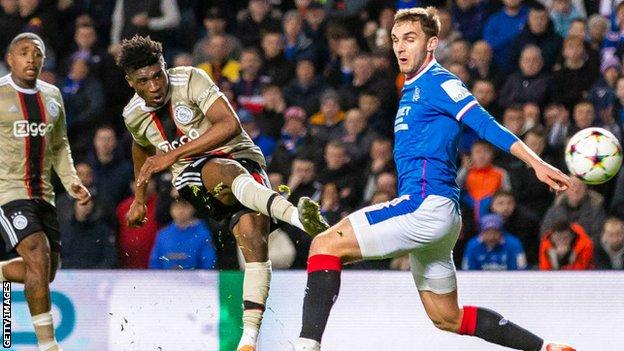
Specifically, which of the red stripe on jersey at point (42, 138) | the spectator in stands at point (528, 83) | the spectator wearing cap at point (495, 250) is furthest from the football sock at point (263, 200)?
the spectator in stands at point (528, 83)

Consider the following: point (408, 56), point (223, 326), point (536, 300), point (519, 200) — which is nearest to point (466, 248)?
point (519, 200)

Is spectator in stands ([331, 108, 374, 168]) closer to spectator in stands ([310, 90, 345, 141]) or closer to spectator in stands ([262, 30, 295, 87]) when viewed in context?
spectator in stands ([310, 90, 345, 141])

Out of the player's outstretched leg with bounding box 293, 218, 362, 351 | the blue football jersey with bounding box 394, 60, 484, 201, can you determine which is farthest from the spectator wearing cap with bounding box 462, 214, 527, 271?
the player's outstretched leg with bounding box 293, 218, 362, 351

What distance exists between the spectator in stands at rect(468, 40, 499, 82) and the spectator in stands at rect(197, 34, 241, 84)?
2411 mm

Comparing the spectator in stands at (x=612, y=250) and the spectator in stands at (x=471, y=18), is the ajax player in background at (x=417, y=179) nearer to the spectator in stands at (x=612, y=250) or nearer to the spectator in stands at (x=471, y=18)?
the spectator in stands at (x=612, y=250)

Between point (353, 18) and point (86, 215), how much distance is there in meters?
3.51

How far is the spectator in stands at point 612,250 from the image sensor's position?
10219 mm

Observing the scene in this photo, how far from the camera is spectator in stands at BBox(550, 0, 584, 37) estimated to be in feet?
40.0

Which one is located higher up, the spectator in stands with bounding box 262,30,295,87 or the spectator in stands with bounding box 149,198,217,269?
the spectator in stands with bounding box 262,30,295,87

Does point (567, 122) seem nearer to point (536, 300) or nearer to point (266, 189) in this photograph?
point (536, 300)

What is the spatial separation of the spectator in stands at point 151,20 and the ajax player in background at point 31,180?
4.29m

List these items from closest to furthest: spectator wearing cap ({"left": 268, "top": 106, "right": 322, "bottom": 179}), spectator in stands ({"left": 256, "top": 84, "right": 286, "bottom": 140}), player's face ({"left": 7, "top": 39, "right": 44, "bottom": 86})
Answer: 1. player's face ({"left": 7, "top": 39, "right": 44, "bottom": 86})
2. spectator wearing cap ({"left": 268, "top": 106, "right": 322, "bottom": 179})
3. spectator in stands ({"left": 256, "top": 84, "right": 286, "bottom": 140})

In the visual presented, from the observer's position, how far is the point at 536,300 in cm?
921

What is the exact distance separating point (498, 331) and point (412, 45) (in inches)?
67.3
